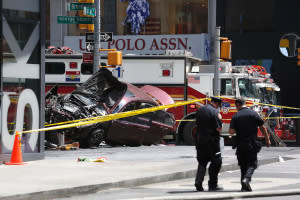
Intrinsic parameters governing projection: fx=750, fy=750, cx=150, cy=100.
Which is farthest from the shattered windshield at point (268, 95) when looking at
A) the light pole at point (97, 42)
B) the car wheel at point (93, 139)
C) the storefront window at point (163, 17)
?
the storefront window at point (163, 17)

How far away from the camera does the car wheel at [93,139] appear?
74.4 ft

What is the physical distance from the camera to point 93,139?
22.7 metres

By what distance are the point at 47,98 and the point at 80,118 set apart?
5.18ft

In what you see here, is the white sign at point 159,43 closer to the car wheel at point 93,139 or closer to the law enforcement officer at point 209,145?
the car wheel at point 93,139

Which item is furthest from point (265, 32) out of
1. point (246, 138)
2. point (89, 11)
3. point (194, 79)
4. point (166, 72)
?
point (246, 138)

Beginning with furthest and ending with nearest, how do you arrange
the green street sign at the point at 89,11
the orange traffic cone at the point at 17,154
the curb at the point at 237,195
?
the green street sign at the point at 89,11
the orange traffic cone at the point at 17,154
the curb at the point at 237,195

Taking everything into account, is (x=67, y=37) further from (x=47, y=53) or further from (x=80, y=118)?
(x=80, y=118)

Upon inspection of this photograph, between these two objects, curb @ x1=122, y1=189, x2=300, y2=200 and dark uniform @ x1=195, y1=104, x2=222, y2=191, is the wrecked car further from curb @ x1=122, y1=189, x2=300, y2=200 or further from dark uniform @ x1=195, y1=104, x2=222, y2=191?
curb @ x1=122, y1=189, x2=300, y2=200

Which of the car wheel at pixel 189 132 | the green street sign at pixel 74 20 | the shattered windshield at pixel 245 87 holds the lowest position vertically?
the car wheel at pixel 189 132

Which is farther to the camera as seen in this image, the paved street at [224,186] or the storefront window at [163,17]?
the storefront window at [163,17]

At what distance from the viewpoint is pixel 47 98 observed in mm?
23453

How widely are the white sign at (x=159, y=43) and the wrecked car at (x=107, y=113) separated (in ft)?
46.3

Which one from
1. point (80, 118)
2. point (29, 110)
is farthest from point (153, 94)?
point (29, 110)

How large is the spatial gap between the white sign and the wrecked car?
14097 mm
